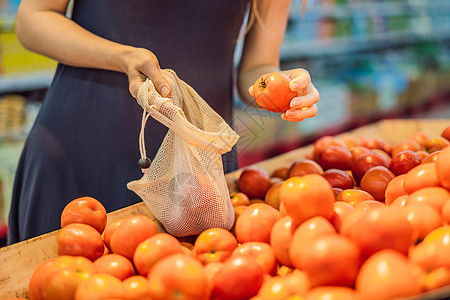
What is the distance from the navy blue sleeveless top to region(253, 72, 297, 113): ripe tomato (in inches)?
17.0

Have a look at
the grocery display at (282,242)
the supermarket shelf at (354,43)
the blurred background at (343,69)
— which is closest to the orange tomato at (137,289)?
→ the grocery display at (282,242)

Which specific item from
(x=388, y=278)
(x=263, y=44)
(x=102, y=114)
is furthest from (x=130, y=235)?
(x=263, y=44)

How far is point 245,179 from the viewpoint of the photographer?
1372mm

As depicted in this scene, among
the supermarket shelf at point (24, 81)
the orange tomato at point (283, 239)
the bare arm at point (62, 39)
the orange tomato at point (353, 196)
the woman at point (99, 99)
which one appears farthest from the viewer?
the supermarket shelf at point (24, 81)

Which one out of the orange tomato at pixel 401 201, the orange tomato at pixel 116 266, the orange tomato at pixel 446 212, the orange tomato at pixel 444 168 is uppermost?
the orange tomato at pixel 444 168

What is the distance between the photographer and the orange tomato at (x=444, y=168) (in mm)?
880

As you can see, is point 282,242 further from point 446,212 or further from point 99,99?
point 99,99

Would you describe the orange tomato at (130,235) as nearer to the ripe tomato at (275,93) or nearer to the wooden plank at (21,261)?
the wooden plank at (21,261)

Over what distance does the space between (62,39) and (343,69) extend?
12.8ft

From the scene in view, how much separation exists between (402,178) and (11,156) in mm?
2431

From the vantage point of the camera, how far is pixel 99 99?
153cm

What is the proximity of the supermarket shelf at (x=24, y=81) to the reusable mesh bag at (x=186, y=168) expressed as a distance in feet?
6.77

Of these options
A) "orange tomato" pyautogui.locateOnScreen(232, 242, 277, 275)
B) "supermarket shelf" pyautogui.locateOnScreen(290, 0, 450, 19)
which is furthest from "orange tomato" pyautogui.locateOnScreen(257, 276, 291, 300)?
"supermarket shelf" pyautogui.locateOnScreen(290, 0, 450, 19)

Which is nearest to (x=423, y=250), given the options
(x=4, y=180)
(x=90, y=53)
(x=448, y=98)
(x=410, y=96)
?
(x=90, y=53)
